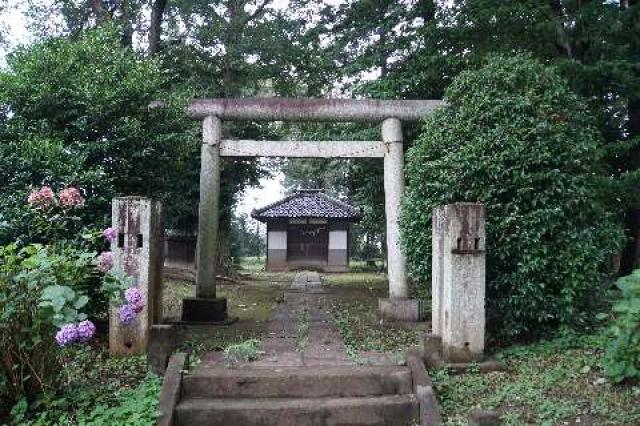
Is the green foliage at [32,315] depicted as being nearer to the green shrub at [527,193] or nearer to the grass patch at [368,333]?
the grass patch at [368,333]

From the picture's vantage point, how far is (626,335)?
4590 millimetres

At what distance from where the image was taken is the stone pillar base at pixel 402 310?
945 cm

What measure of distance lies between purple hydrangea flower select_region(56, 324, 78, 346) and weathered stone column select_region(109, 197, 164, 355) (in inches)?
81.9

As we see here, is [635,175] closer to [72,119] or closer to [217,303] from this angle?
[217,303]

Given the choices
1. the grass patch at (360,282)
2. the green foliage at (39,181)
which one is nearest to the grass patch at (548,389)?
the green foliage at (39,181)

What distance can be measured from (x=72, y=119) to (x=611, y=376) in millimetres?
7539

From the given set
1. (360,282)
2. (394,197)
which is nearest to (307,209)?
(360,282)

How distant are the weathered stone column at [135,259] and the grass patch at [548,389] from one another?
350cm

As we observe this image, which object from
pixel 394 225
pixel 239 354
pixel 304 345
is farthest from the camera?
pixel 394 225

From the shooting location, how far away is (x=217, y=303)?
9.49 meters

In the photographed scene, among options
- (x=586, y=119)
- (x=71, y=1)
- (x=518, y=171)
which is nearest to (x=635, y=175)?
(x=586, y=119)

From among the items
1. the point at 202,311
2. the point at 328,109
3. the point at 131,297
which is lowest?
the point at 202,311

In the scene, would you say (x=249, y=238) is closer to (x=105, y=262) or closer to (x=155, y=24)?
(x=155, y=24)

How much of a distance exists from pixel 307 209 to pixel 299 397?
2393 centimetres
